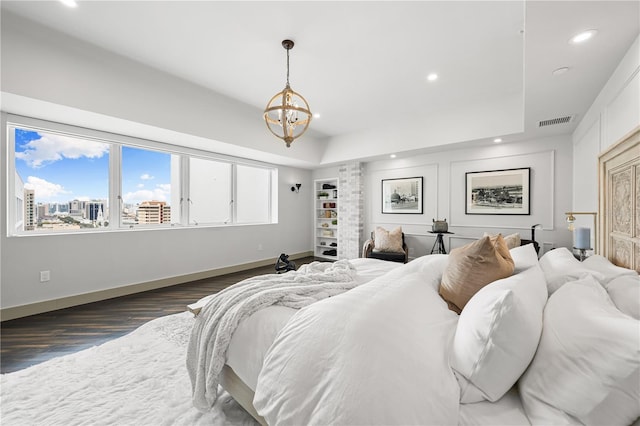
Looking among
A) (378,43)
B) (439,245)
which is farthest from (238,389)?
(439,245)

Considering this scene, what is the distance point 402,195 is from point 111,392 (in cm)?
509

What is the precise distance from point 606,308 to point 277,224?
5.61m

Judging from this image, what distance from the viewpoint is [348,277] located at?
1964 mm

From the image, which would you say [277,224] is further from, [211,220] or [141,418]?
[141,418]

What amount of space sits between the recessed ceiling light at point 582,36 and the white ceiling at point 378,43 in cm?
4

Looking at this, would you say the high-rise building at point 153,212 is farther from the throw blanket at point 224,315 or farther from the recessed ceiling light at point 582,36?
the recessed ceiling light at point 582,36

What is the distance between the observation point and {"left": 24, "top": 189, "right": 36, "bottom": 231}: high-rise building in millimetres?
3184

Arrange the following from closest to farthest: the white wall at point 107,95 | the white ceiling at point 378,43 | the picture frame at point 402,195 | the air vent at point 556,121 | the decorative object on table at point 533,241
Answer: the white ceiling at point 378,43 < the white wall at point 107,95 < the air vent at point 556,121 < the decorative object on table at point 533,241 < the picture frame at point 402,195

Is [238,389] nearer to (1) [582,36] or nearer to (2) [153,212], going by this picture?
(1) [582,36]

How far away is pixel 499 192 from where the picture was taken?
14.3ft

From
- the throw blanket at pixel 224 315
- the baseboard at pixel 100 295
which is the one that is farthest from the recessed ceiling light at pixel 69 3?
the baseboard at pixel 100 295

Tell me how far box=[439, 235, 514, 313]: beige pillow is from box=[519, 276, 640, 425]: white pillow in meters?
0.44

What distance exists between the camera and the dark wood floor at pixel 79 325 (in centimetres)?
223

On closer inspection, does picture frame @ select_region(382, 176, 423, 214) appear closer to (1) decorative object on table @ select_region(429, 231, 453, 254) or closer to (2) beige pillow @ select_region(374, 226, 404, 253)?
(2) beige pillow @ select_region(374, 226, 404, 253)
